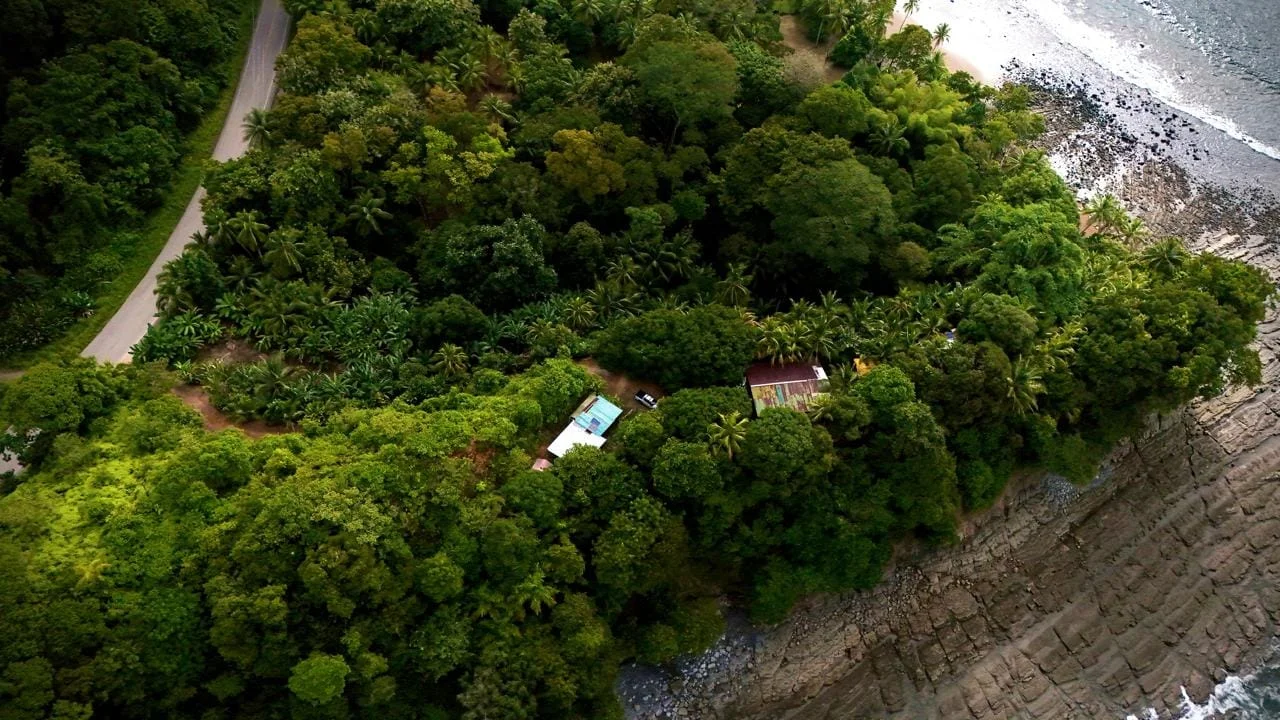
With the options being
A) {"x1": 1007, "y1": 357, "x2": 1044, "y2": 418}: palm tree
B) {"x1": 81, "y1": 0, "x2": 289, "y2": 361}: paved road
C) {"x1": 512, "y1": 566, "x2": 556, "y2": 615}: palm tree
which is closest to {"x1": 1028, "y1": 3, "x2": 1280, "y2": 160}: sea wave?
{"x1": 1007, "y1": 357, "x2": 1044, "y2": 418}: palm tree

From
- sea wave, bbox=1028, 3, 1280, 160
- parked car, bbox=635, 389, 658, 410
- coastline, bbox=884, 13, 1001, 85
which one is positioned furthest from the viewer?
coastline, bbox=884, 13, 1001, 85

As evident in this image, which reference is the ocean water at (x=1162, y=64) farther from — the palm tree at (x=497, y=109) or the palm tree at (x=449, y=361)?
the palm tree at (x=449, y=361)

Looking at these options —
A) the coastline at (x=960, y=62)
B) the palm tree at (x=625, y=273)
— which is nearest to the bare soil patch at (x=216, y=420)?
the palm tree at (x=625, y=273)

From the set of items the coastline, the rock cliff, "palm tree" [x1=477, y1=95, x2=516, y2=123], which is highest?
the coastline

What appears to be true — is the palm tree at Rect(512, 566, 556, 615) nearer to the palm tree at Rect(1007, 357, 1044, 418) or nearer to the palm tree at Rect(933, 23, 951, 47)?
the palm tree at Rect(1007, 357, 1044, 418)

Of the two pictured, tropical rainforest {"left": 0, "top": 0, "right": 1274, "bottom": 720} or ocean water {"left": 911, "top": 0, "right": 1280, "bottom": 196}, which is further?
ocean water {"left": 911, "top": 0, "right": 1280, "bottom": 196}

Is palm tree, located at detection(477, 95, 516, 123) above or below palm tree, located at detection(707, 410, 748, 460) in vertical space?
above

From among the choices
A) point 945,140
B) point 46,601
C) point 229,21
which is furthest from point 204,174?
point 945,140

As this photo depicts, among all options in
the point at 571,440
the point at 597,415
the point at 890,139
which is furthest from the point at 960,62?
the point at 571,440

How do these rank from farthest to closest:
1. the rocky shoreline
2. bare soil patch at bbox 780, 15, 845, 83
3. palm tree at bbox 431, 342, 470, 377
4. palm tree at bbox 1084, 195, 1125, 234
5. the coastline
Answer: the coastline
bare soil patch at bbox 780, 15, 845, 83
palm tree at bbox 1084, 195, 1125, 234
palm tree at bbox 431, 342, 470, 377
the rocky shoreline
